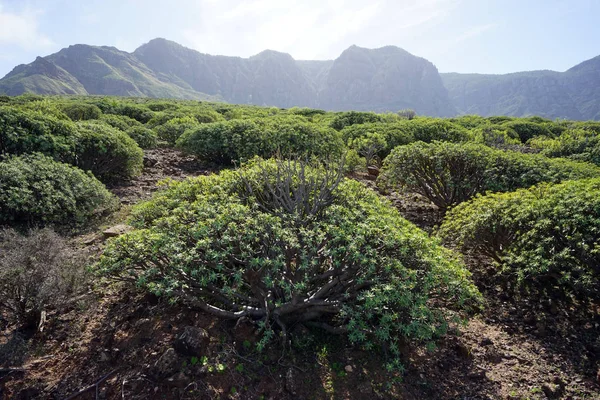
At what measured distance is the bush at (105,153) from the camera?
761 cm

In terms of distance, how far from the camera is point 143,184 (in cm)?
825

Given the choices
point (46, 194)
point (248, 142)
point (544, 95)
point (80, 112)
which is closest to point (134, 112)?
point (80, 112)

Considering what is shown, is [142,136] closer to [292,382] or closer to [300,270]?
[300,270]

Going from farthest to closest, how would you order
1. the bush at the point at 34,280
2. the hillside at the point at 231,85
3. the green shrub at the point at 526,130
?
1. the hillside at the point at 231,85
2. the green shrub at the point at 526,130
3. the bush at the point at 34,280

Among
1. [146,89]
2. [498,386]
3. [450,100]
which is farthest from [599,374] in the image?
[450,100]

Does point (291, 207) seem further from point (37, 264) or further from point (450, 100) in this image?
point (450, 100)

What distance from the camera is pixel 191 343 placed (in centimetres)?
298

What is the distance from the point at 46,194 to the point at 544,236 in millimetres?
7444

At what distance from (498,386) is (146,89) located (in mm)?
165054

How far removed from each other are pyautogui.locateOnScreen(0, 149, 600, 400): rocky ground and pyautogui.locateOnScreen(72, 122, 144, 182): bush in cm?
482

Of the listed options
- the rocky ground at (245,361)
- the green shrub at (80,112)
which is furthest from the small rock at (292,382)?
the green shrub at (80,112)

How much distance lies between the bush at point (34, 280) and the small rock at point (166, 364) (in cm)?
137

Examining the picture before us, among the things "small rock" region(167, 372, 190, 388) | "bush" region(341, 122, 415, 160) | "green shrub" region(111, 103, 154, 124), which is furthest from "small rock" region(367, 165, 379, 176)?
"green shrub" region(111, 103, 154, 124)

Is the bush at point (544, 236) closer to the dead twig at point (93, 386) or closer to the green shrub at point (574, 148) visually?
the dead twig at point (93, 386)
